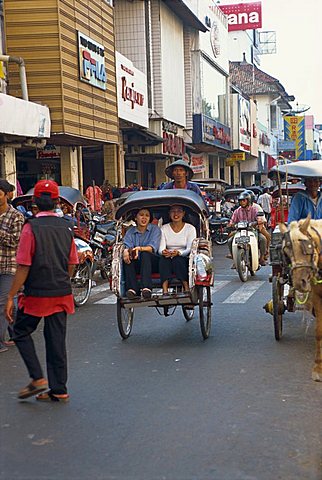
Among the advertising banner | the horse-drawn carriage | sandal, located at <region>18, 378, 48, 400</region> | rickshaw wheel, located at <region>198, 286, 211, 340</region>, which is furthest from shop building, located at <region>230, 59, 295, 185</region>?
sandal, located at <region>18, 378, 48, 400</region>

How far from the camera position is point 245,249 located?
1391cm

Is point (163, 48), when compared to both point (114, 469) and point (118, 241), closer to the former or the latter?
point (118, 241)

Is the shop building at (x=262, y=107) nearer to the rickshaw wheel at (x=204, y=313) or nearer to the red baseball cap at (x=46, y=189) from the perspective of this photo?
the rickshaw wheel at (x=204, y=313)

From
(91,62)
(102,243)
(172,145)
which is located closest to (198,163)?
(172,145)

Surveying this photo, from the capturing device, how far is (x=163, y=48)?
3006 cm

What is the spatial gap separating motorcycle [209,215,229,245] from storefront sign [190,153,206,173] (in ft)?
48.4

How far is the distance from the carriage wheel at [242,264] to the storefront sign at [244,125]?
3369cm

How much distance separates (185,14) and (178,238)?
26.0 meters

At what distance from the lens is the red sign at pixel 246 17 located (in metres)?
66.9

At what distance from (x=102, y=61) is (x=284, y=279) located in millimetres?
15462

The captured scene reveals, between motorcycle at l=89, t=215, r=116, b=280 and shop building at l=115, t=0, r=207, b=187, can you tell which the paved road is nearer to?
motorcycle at l=89, t=215, r=116, b=280

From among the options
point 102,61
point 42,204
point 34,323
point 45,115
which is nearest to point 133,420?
point 34,323

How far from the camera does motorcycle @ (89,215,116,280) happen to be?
1384 cm

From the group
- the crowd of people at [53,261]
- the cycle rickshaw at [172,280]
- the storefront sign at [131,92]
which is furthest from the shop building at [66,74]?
the cycle rickshaw at [172,280]
